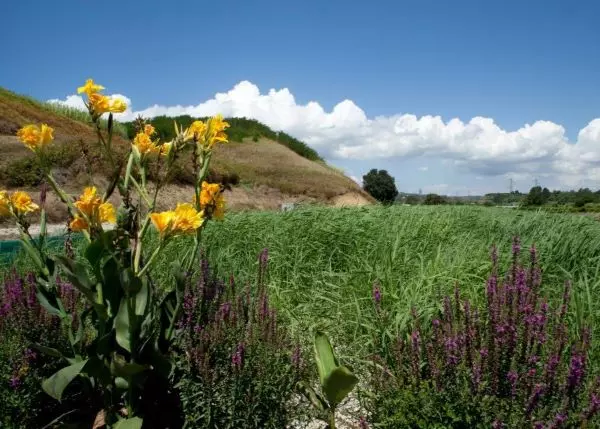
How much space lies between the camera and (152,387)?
191 centimetres

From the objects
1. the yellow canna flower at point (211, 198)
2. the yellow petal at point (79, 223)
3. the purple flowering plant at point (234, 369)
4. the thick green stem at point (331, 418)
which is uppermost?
the yellow canna flower at point (211, 198)

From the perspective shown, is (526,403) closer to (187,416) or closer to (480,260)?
(187,416)

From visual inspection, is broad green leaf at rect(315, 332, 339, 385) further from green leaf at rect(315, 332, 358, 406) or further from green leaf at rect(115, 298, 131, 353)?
green leaf at rect(115, 298, 131, 353)

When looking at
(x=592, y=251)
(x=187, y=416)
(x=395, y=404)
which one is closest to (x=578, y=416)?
(x=395, y=404)

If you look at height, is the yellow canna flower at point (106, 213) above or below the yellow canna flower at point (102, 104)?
below

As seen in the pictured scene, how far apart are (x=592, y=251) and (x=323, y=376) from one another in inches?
118

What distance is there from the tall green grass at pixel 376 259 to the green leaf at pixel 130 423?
116 cm

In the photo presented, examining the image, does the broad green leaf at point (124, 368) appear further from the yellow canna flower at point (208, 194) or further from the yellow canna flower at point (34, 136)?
the yellow canna flower at point (34, 136)

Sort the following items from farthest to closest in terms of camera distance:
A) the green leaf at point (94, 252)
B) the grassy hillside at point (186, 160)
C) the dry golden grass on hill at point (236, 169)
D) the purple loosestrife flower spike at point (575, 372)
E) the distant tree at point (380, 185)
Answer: the distant tree at point (380, 185)
the dry golden grass on hill at point (236, 169)
the grassy hillside at point (186, 160)
the green leaf at point (94, 252)
the purple loosestrife flower spike at point (575, 372)

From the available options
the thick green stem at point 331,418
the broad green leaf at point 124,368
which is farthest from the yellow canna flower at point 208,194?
the thick green stem at point 331,418

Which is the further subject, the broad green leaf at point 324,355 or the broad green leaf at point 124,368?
the broad green leaf at point 324,355

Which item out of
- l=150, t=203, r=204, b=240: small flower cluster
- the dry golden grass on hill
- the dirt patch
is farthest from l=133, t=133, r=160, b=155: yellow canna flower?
the dirt patch

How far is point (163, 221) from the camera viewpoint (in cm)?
153

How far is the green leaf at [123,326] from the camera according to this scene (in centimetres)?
163
